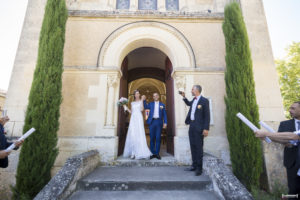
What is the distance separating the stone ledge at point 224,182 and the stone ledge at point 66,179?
8.07 ft

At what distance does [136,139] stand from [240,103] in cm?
298

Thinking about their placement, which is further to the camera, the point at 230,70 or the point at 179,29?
the point at 179,29

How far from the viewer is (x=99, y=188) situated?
288cm

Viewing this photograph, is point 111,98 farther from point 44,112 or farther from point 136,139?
point 44,112

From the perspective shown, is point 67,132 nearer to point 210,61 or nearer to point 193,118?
point 193,118

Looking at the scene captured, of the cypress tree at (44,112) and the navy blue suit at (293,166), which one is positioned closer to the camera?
the navy blue suit at (293,166)

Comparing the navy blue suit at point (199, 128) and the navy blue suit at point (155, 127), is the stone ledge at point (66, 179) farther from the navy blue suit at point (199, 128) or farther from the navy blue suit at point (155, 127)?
the navy blue suit at point (199, 128)

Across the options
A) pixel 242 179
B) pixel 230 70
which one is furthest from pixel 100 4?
pixel 242 179


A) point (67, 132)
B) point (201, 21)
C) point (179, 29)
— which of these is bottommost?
point (67, 132)

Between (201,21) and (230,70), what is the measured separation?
7.27 ft

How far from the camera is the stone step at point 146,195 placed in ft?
8.44

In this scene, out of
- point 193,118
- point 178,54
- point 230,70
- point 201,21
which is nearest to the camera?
point 193,118

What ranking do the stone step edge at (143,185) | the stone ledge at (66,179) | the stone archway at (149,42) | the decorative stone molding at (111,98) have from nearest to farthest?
the stone ledge at (66,179), the stone step edge at (143,185), the decorative stone molding at (111,98), the stone archway at (149,42)

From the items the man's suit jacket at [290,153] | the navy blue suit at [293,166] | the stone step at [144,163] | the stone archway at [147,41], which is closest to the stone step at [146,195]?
the navy blue suit at [293,166]
